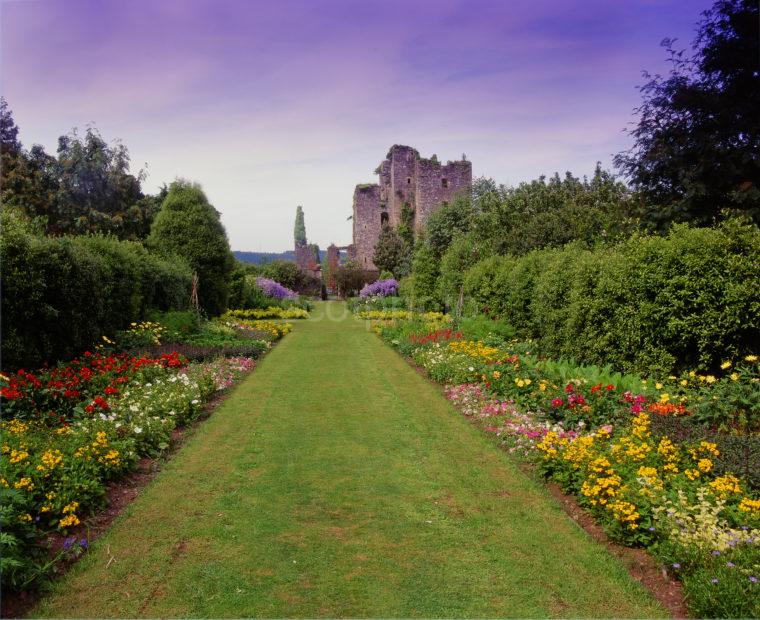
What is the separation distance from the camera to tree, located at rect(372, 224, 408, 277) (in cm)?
4605

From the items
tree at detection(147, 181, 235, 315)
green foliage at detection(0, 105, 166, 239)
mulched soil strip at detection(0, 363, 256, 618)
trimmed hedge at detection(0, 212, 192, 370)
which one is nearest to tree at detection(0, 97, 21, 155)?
green foliage at detection(0, 105, 166, 239)

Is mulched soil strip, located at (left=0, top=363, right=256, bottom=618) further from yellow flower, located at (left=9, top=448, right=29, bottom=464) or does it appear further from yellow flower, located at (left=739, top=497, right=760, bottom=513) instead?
yellow flower, located at (left=739, top=497, right=760, bottom=513)

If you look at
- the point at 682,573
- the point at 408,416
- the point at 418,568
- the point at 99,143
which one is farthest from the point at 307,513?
the point at 99,143

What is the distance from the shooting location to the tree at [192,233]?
19.2 meters

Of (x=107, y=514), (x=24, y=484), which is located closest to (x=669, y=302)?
(x=107, y=514)

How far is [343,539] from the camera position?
4.39 metres

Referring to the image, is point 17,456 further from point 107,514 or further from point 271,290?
point 271,290

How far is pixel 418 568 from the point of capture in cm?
397

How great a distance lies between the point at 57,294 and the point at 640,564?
884 cm

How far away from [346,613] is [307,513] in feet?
4.87

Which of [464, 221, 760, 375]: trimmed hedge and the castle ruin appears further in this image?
the castle ruin

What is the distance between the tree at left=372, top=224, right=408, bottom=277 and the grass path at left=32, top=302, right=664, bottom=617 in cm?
3885

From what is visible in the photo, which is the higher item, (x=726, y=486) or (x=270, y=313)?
(x=270, y=313)

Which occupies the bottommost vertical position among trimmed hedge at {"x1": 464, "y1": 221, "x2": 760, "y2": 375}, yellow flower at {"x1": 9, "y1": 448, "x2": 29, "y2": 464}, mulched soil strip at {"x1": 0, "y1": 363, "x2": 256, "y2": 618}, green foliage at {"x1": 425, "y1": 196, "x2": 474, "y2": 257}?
Answer: mulched soil strip at {"x1": 0, "y1": 363, "x2": 256, "y2": 618}
